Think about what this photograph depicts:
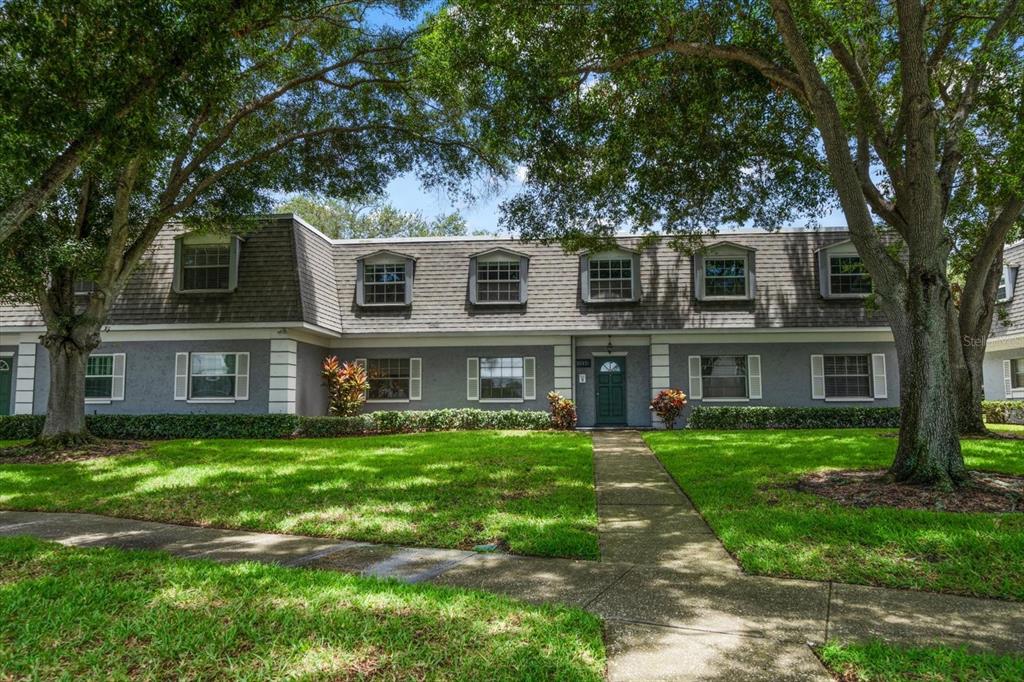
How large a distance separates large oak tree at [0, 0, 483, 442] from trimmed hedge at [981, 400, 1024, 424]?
60.7 feet

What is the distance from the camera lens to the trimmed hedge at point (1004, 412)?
770 inches

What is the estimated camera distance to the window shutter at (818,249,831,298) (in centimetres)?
1948

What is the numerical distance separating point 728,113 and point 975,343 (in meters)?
9.08

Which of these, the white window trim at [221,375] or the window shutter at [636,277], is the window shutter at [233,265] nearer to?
the white window trim at [221,375]

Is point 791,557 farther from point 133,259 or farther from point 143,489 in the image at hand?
point 133,259

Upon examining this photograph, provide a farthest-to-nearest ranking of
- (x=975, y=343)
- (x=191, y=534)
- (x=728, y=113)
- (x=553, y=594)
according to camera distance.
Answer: (x=975, y=343), (x=728, y=113), (x=191, y=534), (x=553, y=594)

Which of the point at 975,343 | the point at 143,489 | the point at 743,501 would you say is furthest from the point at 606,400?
the point at 143,489

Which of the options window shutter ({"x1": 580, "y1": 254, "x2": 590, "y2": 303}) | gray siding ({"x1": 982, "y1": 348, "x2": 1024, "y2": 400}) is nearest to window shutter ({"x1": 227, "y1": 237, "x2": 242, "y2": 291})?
window shutter ({"x1": 580, "y1": 254, "x2": 590, "y2": 303})

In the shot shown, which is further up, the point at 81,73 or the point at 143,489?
the point at 81,73

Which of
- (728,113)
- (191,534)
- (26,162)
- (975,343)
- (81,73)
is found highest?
(728,113)

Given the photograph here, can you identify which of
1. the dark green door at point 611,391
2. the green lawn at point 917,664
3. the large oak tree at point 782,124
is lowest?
the green lawn at point 917,664

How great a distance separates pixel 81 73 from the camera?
7.26m

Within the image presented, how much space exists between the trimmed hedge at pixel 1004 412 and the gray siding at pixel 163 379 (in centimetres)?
2169

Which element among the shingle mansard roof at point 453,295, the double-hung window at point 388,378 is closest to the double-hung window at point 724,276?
the shingle mansard roof at point 453,295
